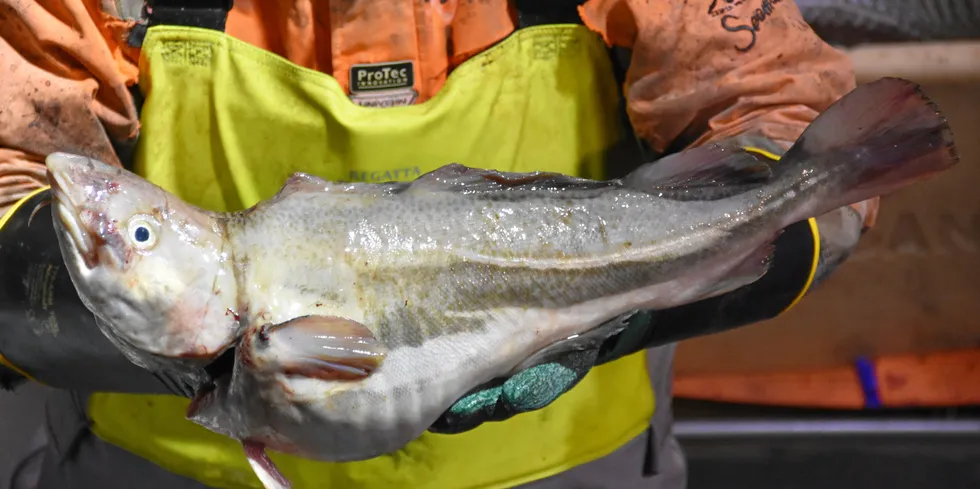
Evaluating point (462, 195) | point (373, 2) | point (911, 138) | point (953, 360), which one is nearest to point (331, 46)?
point (373, 2)

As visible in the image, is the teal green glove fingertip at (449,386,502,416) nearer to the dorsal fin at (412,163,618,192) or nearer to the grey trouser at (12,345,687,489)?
the dorsal fin at (412,163,618,192)

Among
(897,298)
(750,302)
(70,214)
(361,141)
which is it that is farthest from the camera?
(897,298)

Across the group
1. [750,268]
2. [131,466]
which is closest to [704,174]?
[750,268]

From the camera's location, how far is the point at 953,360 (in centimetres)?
182

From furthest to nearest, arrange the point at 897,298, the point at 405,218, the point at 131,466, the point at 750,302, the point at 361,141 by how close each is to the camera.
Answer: the point at 897,298 → the point at 131,466 → the point at 361,141 → the point at 750,302 → the point at 405,218

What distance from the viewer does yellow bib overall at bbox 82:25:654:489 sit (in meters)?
0.98

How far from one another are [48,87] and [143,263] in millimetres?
465

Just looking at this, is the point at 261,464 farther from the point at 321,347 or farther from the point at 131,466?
the point at 131,466

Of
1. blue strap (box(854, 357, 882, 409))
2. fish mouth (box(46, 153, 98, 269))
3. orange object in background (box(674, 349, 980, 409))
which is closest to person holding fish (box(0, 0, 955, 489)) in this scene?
fish mouth (box(46, 153, 98, 269))

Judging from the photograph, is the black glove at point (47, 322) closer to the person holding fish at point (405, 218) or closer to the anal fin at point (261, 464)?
the person holding fish at point (405, 218)

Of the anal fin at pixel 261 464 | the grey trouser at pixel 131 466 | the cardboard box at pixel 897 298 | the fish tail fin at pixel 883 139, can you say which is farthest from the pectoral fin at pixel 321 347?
the cardboard box at pixel 897 298

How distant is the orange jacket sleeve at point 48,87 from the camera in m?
0.88

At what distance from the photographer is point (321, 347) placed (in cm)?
62

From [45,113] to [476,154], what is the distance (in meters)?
0.57
